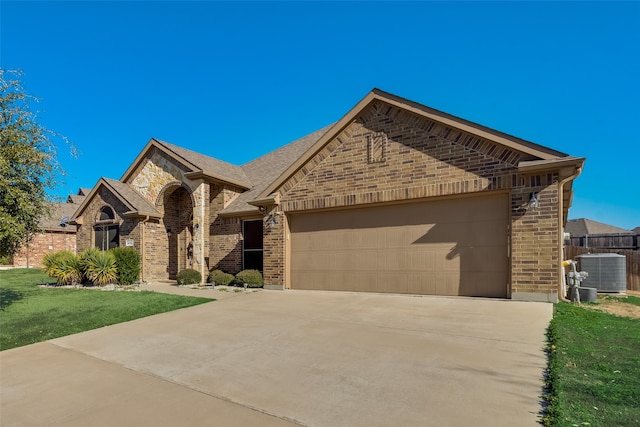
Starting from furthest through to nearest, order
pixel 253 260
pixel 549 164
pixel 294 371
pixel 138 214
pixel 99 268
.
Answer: pixel 138 214
pixel 253 260
pixel 99 268
pixel 549 164
pixel 294 371

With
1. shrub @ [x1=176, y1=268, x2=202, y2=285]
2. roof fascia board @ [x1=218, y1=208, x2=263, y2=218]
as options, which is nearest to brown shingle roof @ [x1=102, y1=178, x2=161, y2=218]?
shrub @ [x1=176, y1=268, x2=202, y2=285]

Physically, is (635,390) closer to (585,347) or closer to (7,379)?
(585,347)

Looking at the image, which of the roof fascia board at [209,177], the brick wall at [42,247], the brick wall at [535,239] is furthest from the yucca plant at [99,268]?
the brick wall at [42,247]

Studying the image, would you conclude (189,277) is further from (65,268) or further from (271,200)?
(271,200)

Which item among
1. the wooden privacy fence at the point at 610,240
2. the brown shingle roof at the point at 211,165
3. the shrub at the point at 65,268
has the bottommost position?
the shrub at the point at 65,268

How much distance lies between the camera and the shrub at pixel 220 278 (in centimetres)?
1456

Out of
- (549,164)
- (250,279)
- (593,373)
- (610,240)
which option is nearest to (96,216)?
(250,279)

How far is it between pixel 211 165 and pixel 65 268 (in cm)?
757

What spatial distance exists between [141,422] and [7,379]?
2.88 meters

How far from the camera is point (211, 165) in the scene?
17.9 metres

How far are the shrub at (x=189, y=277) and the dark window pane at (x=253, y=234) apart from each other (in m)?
2.53

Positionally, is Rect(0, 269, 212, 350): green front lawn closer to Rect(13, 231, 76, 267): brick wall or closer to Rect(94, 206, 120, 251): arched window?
Rect(94, 206, 120, 251): arched window

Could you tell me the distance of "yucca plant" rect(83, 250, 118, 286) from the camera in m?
14.6

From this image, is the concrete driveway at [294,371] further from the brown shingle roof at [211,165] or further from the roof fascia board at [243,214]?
the brown shingle roof at [211,165]
